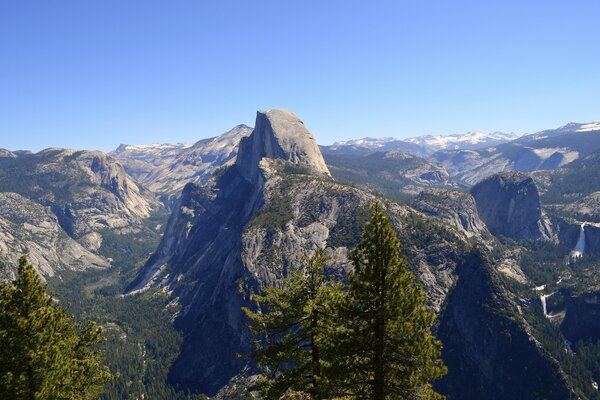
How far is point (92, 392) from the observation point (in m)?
38.4

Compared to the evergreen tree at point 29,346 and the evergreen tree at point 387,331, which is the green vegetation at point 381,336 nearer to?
the evergreen tree at point 387,331

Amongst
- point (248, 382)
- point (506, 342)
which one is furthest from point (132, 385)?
point (506, 342)

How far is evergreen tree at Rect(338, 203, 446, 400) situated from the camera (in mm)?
25984

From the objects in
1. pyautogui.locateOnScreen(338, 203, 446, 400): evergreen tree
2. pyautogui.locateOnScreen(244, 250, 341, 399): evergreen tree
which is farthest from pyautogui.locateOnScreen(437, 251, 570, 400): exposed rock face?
pyautogui.locateOnScreen(338, 203, 446, 400): evergreen tree

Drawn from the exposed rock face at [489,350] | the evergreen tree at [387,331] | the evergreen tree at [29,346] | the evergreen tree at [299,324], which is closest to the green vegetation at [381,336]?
the evergreen tree at [387,331]

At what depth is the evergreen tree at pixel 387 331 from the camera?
25984 mm

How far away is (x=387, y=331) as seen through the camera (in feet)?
86.6

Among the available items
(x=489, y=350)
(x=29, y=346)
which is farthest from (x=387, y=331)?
(x=489, y=350)

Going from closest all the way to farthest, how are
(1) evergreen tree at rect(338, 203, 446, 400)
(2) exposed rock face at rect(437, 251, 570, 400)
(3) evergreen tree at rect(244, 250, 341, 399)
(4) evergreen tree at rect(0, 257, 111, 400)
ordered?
(1) evergreen tree at rect(338, 203, 446, 400), (3) evergreen tree at rect(244, 250, 341, 399), (4) evergreen tree at rect(0, 257, 111, 400), (2) exposed rock face at rect(437, 251, 570, 400)

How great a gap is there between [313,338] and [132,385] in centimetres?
19482

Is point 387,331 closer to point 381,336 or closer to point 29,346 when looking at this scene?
point 381,336

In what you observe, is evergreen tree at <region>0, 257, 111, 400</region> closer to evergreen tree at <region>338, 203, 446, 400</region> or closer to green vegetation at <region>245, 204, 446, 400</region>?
green vegetation at <region>245, 204, 446, 400</region>

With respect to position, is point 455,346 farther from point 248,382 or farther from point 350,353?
point 350,353

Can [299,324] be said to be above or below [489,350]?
above
